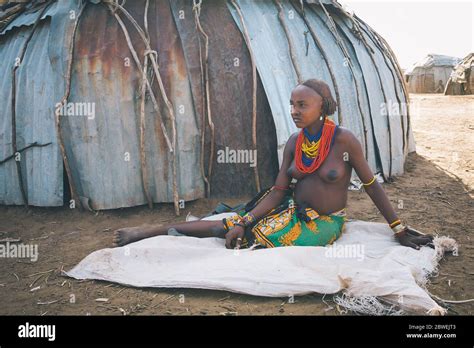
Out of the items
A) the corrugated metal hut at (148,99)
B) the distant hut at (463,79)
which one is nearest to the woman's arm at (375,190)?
the corrugated metal hut at (148,99)

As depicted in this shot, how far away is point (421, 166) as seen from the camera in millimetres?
6148

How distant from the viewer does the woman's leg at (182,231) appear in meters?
3.36

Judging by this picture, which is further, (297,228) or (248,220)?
(248,220)

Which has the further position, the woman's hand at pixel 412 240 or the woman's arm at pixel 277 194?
the woman's arm at pixel 277 194

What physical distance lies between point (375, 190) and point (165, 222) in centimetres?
196

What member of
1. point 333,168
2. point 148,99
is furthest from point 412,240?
point 148,99

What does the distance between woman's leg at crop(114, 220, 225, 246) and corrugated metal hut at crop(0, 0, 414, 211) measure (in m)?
0.77

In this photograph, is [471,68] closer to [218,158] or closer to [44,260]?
[218,158]

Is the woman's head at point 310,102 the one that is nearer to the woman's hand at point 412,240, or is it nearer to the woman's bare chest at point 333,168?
the woman's bare chest at point 333,168

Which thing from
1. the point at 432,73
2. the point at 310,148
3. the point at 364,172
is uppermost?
the point at 432,73

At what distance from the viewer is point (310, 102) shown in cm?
288

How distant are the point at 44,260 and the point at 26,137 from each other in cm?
163

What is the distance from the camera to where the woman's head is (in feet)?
9.43

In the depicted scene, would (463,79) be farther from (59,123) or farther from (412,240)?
(59,123)
